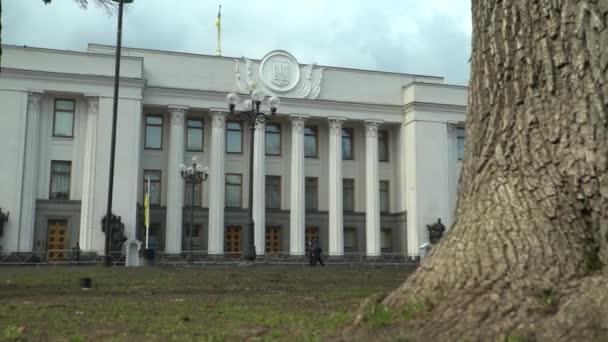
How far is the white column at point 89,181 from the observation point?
38.8m

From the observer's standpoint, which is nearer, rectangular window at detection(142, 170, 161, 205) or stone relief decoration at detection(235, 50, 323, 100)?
rectangular window at detection(142, 170, 161, 205)

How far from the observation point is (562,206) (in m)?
4.46

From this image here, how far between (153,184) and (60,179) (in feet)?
18.3

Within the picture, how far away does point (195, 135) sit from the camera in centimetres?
4453

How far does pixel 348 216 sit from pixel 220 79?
12.7 metres

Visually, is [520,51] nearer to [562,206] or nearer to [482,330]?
[562,206]

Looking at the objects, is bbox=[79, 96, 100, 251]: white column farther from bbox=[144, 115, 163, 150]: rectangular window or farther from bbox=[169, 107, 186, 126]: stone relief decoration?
bbox=[169, 107, 186, 126]: stone relief decoration

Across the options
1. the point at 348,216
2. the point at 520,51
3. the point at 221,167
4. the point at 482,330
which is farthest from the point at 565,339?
the point at 348,216

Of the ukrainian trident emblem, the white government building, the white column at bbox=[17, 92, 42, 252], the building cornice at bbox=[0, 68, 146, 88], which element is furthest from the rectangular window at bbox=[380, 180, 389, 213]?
the white column at bbox=[17, 92, 42, 252]

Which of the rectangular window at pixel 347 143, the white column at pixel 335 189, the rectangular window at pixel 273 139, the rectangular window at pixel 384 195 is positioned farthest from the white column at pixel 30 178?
the rectangular window at pixel 384 195

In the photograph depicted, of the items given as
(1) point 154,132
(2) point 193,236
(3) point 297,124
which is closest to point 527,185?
(2) point 193,236

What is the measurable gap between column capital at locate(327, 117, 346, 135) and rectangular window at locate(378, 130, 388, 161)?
4.16 meters

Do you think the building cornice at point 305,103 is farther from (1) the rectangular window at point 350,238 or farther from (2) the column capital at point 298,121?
(1) the rectangular window at point 350,238

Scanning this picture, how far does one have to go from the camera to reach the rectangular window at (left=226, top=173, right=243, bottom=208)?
44094mm
